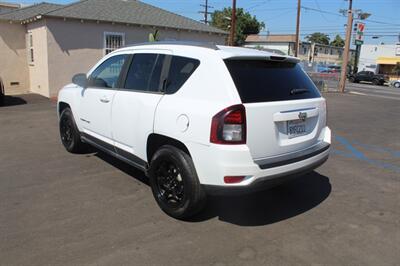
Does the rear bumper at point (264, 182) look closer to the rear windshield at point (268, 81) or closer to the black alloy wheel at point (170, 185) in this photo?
the black alloy wheel at point (170, 185)

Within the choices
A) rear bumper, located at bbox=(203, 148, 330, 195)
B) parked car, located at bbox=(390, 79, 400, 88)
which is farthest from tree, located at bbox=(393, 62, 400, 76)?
rear bumper, located at bbox=(203, 148, 330, 195)

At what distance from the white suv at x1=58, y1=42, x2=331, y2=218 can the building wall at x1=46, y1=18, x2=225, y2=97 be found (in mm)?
11211

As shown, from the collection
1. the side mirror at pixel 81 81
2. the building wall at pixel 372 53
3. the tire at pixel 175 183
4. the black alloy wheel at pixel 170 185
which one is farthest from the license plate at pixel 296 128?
the building wall at pixel 372 53

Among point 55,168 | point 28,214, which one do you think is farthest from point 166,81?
point 55,168

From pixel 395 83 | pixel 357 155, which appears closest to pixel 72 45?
pixel 357 155

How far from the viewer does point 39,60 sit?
50.3 ft

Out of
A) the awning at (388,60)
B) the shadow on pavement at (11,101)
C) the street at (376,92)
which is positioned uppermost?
the awning at (388,60)

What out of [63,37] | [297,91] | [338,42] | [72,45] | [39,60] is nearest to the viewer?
[297,91]

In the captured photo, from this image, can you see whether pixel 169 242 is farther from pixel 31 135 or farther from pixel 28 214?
pixel 31 135

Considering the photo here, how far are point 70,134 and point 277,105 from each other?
4.11 metres

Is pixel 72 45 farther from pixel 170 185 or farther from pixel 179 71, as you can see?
pixel 170 185

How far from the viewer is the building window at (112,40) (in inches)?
635

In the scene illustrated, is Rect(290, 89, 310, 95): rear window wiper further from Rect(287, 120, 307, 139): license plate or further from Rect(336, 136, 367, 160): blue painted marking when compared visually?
Rect(336, 136, 367, 160): blue painted marking

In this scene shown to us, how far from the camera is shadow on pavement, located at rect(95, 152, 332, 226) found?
13.3ft
